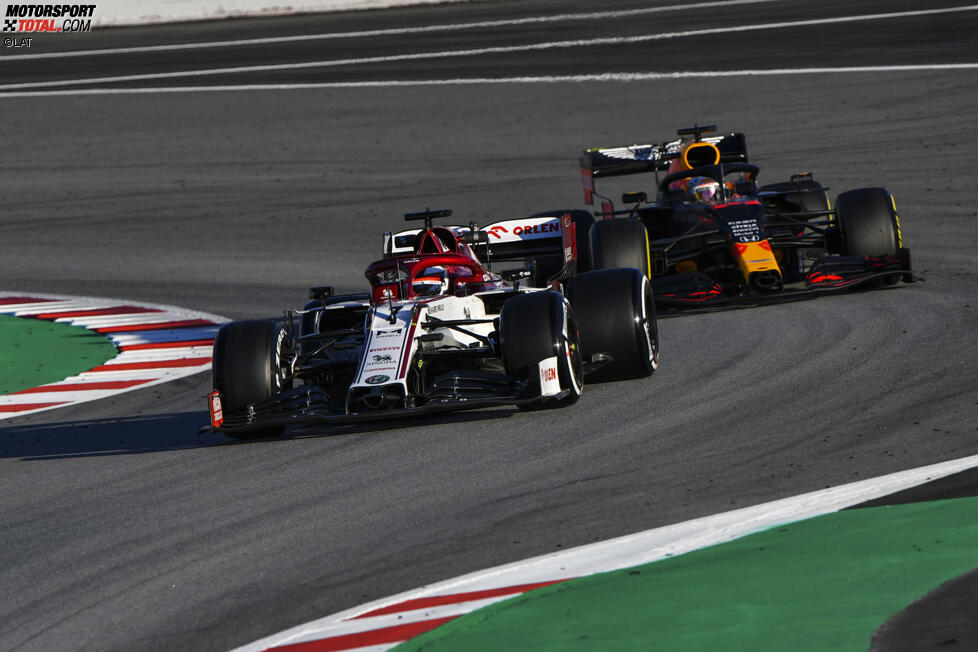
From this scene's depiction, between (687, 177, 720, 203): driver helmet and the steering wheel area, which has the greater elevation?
the steering wheel area

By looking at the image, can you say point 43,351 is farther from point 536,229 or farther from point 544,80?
point 544,80

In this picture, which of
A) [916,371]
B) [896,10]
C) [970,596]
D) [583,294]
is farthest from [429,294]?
[896,10]

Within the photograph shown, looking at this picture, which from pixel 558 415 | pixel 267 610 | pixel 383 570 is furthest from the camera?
pixel 558 415

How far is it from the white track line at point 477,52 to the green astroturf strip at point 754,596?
75.6ft

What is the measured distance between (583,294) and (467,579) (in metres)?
4.58

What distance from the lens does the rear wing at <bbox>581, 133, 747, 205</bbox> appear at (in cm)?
1585

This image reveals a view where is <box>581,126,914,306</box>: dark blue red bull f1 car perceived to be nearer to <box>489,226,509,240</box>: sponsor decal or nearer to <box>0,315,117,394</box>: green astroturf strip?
<box>489,226,509,240</box>: sponsor decal

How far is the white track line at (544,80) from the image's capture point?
2511cm

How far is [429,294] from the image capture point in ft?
35.7

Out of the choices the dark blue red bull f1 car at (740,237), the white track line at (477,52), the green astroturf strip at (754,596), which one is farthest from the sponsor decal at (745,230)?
the white track line at (477,52)

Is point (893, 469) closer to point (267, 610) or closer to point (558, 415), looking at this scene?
point (558, 415)

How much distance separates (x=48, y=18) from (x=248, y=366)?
90.5ft

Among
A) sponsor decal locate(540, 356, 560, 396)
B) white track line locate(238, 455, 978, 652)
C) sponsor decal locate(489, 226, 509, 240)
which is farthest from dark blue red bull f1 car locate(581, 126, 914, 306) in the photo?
white track line locate(238, 455, 978, 652)

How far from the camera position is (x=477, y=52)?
28984 mm
